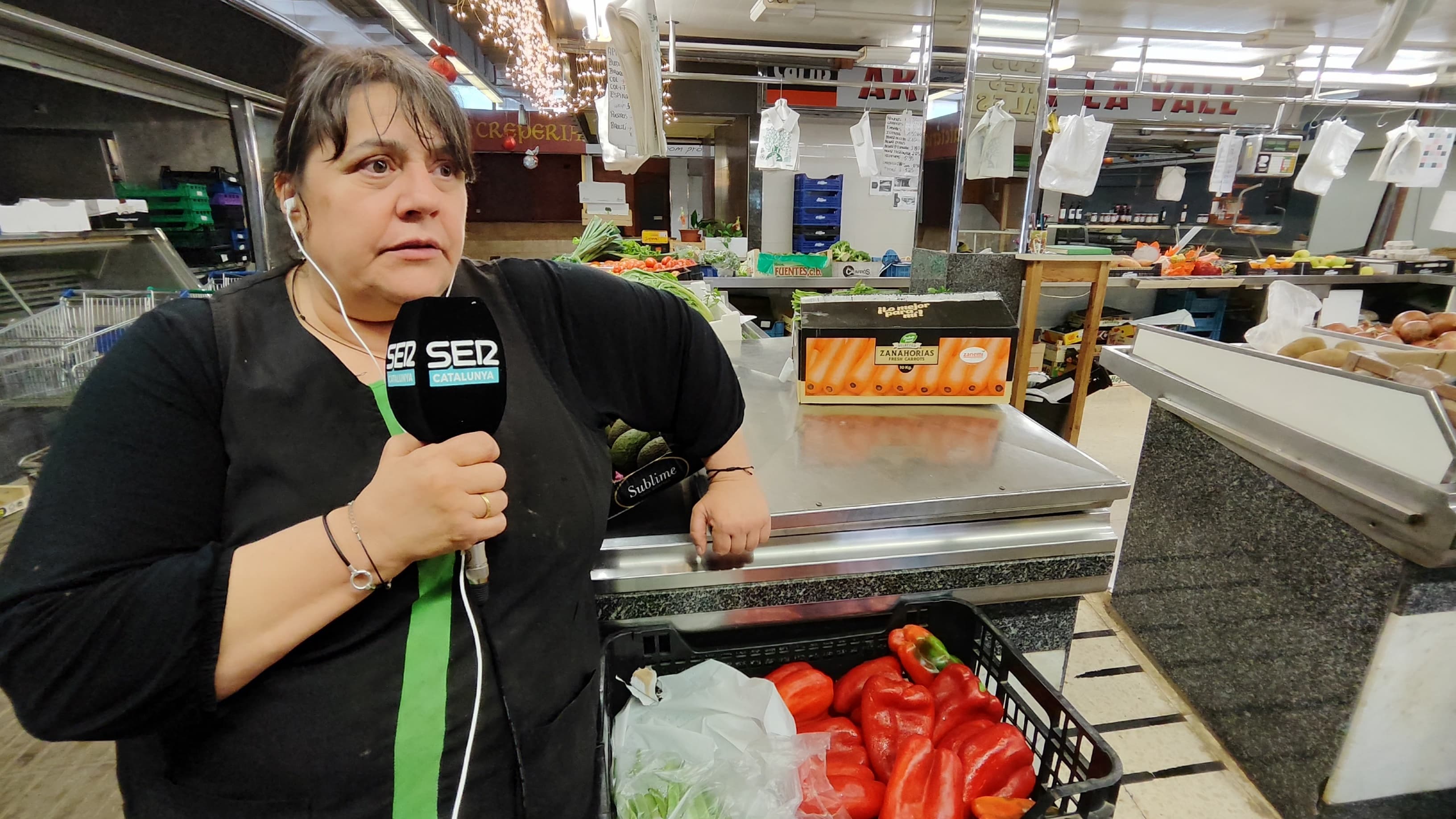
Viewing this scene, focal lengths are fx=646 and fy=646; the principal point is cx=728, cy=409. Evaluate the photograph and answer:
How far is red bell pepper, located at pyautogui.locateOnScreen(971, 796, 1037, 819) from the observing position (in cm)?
91

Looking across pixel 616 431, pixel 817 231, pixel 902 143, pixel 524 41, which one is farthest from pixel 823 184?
pixel 616 431

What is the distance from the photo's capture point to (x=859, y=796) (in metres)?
0.98

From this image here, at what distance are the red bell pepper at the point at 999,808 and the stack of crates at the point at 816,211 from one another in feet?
23.7

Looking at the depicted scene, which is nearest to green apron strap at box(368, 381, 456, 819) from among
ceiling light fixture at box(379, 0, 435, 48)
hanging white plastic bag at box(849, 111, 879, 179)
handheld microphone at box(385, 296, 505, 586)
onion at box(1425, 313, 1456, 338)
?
handheld microphone at box(385, 296, 505, 586)

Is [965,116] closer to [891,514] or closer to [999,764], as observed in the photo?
[891,514]

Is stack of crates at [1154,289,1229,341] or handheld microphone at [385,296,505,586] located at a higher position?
handheld microphone at [385,296,505,586]

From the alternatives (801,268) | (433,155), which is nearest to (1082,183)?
(801,268)

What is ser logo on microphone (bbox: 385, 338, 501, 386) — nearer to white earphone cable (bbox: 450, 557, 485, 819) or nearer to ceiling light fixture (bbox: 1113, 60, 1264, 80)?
white earphone cable (bbox: 450, 557, 485, 819)

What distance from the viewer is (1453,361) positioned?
1.67 metres

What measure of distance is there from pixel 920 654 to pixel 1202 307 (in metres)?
6.22

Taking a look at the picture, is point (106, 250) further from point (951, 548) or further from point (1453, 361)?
point (1453, 361)

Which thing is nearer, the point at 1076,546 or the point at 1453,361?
the point at 1076,546

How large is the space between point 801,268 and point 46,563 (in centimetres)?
464

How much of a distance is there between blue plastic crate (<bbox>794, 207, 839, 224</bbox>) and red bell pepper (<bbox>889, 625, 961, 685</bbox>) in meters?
7.26
